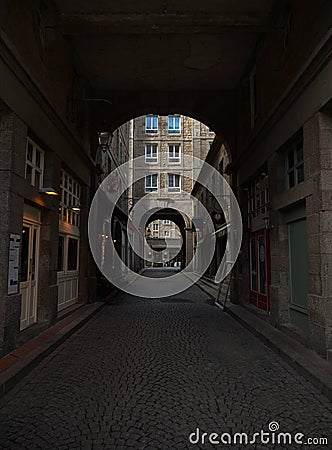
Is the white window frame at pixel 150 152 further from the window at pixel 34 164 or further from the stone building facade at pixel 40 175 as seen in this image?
the window at pixel 34 164

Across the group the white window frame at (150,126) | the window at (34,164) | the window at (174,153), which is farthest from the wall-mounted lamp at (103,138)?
the white window frame at (150,126)

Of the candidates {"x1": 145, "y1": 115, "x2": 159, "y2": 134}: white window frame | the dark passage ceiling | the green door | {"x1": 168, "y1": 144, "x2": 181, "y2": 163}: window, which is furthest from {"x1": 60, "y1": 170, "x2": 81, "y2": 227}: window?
{"x1": 145, "y1": 115, "x2": 159, "y2": 134}: white window frame

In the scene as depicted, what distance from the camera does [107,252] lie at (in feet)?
51.1

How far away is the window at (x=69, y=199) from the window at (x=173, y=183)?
832 inches

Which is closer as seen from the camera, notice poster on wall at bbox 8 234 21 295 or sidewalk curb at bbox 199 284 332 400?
sidewalk curb at bbox 199 284 332 400

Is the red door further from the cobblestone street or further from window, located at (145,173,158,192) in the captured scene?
window, located at (145,173,158,192)

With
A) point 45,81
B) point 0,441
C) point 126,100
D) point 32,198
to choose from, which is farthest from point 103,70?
point 0,441

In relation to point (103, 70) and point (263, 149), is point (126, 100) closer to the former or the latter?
point (103, 70)

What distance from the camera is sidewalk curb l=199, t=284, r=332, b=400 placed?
14.6 feet

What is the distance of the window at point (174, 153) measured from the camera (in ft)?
106

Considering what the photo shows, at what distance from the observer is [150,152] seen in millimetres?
33188

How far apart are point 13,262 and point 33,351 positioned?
1.34m

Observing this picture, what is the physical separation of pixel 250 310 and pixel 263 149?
408cm

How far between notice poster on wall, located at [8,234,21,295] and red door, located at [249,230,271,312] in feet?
18.4
